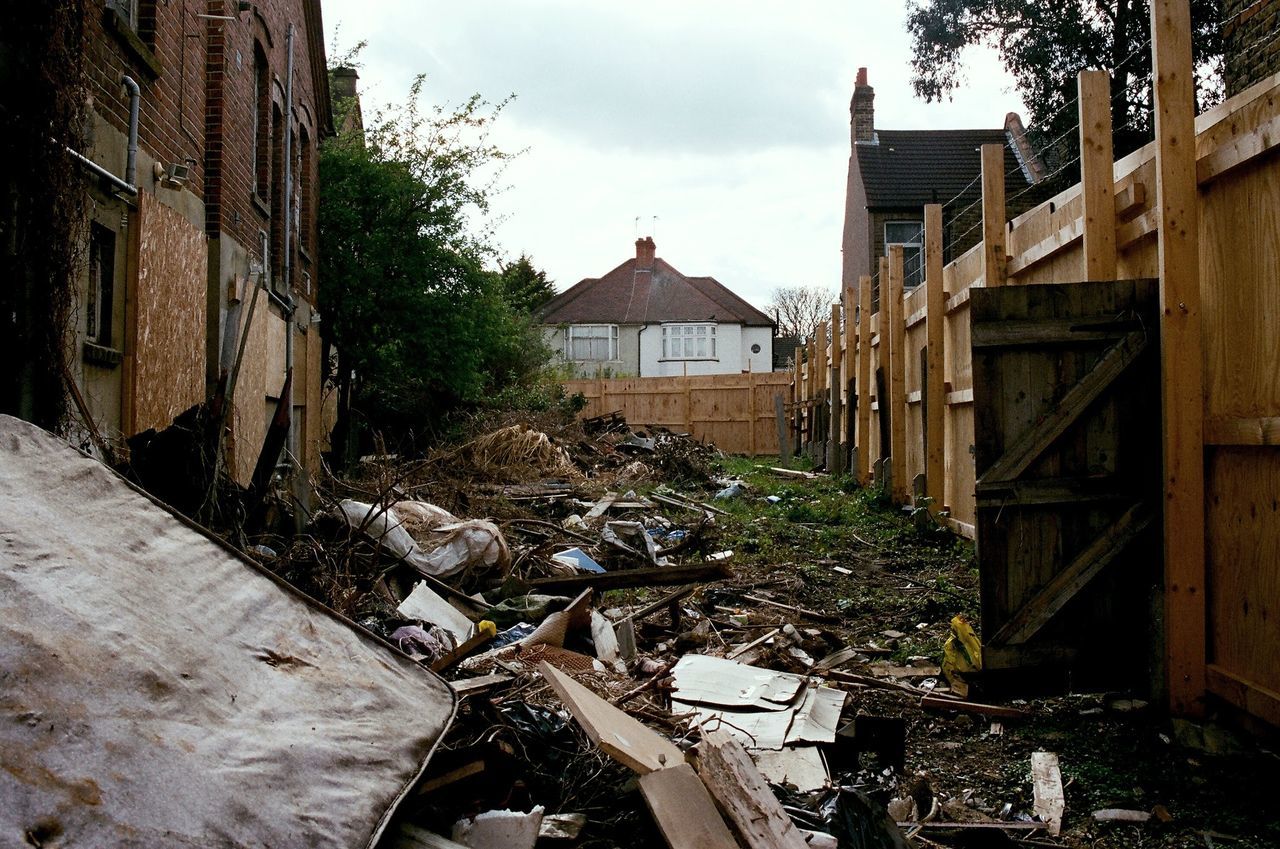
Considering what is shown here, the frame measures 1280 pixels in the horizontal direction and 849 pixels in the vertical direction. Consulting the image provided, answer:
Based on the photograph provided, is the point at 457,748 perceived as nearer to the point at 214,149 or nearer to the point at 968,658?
the point at 968,658

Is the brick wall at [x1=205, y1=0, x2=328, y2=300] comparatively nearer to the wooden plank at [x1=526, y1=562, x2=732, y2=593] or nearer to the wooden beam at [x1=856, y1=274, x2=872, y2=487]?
the wooden plank at [x1=526, y1=562, x2=732, y2=593]

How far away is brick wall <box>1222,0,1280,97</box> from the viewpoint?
8844 mm

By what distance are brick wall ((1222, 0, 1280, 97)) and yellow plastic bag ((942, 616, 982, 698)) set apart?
Answer: 23.3 ft

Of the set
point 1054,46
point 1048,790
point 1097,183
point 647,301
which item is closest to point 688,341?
point 647,301

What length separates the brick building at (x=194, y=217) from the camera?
587 centimetres

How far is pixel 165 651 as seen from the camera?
2135 mm

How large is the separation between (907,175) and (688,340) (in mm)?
17110

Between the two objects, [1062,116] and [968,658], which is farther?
[1062,116]

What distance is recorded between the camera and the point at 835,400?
17.7m

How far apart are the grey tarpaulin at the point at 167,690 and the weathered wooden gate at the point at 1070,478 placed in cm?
315

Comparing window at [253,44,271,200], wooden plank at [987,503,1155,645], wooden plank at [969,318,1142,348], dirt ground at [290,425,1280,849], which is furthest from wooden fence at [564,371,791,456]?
wooden plank at [987,503,1155,645]

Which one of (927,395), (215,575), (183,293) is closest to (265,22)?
(183,293)

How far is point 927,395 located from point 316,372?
29.4ft

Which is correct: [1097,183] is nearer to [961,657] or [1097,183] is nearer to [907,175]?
[961,657]
